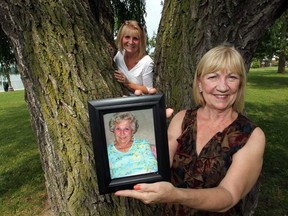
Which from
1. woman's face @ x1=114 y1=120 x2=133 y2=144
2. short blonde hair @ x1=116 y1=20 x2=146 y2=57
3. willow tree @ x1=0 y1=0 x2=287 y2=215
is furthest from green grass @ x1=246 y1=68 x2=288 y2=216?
woman's face @ x1=114 y1=120 x2=133 y2=144

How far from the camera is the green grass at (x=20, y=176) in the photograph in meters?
4.79

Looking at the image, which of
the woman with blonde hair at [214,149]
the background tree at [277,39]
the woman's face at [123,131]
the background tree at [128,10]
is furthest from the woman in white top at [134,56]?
the background tree at [277,39]

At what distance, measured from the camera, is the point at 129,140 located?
1424mm

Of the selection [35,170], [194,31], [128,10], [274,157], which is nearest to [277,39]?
[274,157]

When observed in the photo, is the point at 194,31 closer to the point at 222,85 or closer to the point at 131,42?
the point at 131,42

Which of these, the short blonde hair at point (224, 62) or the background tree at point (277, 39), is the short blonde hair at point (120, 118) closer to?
the short blonde hair at point (224, 62)

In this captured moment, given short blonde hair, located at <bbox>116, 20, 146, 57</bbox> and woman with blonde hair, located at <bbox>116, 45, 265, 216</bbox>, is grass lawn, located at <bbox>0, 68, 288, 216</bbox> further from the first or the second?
woman with blonde hair, located at <bbox>116, 45, 265, 216</bbox>

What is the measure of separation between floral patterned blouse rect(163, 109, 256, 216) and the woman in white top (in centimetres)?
101

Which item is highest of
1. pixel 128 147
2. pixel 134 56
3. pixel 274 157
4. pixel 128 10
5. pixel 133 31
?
pixel 128 10

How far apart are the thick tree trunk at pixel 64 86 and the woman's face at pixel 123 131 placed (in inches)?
14.5

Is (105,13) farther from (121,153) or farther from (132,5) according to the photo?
(132,5)

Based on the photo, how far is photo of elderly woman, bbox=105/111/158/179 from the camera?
1.40m

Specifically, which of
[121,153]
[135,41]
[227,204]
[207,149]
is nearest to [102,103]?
[121,153]

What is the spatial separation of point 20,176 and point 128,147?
5299 millimetres
